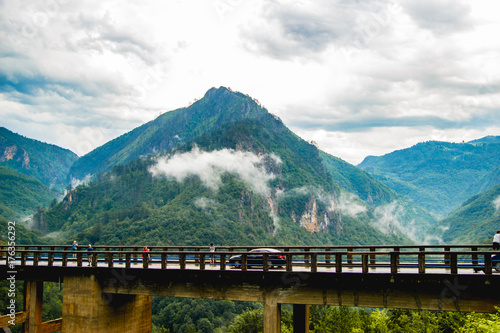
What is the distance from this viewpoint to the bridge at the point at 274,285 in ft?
49.1

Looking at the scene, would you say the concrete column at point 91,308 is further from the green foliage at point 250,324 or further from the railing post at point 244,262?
the green foliage at point 250,324

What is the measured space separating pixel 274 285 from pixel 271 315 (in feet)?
4.07

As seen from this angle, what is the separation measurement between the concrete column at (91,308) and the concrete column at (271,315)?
8381 mm

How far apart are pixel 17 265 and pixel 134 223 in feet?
579

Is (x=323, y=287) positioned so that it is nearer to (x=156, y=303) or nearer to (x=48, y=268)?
(x=48, y=268)

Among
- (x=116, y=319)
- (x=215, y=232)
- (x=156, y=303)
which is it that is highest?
(x=116, y=319)

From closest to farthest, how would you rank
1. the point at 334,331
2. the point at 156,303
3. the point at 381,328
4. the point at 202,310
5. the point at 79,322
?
the point at 79,322 → the point at 381,328 → the point at 334,331 → the point at 202,310 → the point at 156,303

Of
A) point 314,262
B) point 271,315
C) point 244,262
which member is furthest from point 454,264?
point 244,262

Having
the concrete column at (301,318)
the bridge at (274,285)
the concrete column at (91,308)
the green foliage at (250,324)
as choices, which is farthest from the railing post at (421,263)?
the green foliage at (250,324)

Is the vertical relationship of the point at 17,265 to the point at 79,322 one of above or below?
above

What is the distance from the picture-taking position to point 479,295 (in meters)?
14.7

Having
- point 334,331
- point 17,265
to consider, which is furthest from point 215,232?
point 17,265

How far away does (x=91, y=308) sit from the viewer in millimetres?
19656

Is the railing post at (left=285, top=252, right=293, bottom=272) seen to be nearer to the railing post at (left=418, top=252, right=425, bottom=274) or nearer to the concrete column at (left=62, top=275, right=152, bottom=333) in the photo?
the railing post at (left=418, top=252, right=425, bottom=274)
